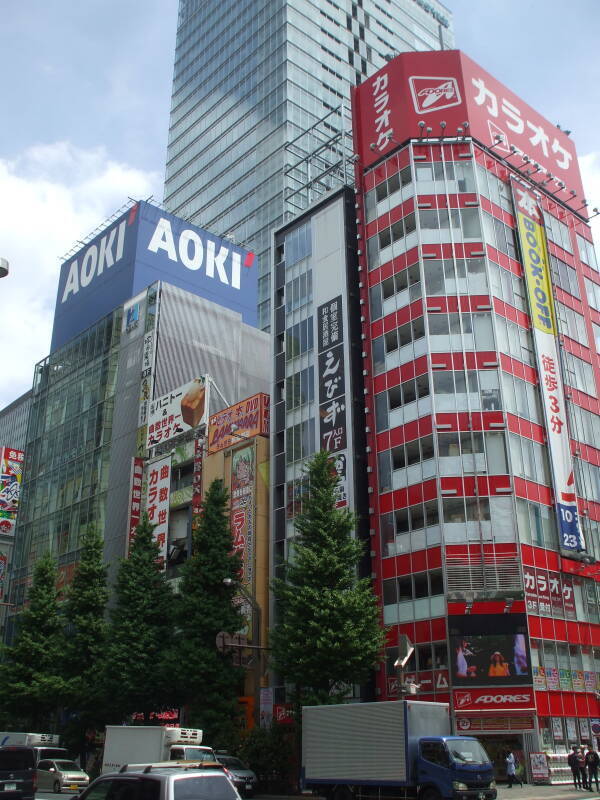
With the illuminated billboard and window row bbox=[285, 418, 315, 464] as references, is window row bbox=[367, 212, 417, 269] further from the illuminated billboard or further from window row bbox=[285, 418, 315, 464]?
window row bbox=[285, 418, 315, 464]

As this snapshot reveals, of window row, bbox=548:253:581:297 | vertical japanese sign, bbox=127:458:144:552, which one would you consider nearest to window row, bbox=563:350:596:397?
window row, bbox=548:253:581:297

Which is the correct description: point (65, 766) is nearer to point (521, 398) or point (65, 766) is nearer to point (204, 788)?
point (521, 398)

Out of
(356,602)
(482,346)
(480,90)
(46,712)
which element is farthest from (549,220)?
(46,712)

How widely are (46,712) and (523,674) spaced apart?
28.1 m

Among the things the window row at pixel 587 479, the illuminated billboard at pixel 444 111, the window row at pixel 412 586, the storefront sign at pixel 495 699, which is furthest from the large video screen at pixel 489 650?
the illuminated billboard at pixel 444 111

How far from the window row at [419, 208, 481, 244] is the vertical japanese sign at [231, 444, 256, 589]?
17.1m

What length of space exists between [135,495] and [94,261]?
28.8 meters

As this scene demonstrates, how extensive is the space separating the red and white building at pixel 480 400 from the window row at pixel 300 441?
13.5 feet

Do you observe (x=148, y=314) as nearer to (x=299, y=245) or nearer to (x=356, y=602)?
(x=299, y=245)

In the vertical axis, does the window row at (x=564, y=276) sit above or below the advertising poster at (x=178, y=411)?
above

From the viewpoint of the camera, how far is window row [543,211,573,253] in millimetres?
48438

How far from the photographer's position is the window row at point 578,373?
44.7 m

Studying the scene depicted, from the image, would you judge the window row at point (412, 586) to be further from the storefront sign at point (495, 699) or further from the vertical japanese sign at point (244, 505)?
the vertical japanese sign at point (244, 505)

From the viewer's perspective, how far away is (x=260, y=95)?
112 metres
